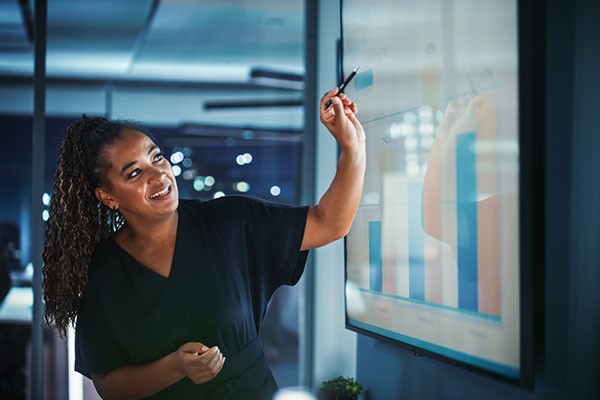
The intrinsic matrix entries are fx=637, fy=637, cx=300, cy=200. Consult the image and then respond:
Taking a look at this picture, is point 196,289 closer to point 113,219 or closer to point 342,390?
point 113,219

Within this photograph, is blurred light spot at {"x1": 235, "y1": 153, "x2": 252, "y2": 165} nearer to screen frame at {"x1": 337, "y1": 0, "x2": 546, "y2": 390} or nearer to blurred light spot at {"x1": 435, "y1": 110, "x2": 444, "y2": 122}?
blurred light spot at {"x1": 435, "y1": 110, "x2": 444, "y2": 122}

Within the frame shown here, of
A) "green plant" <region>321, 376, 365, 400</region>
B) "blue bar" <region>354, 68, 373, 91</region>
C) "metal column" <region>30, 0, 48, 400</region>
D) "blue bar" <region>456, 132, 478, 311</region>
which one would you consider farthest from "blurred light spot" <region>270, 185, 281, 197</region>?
"blue bar" <region>456, 132, 478, 311</region>

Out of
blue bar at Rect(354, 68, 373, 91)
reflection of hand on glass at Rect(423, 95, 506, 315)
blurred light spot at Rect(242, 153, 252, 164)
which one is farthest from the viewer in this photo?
blurred light spot at Rect(242, 153, 252, 164)

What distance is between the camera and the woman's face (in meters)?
1.69

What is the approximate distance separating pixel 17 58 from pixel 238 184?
232 centimetres

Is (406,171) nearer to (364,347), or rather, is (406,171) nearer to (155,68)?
(364,347)

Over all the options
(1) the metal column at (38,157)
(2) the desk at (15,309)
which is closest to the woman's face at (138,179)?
(1) the metal column at (38,157)

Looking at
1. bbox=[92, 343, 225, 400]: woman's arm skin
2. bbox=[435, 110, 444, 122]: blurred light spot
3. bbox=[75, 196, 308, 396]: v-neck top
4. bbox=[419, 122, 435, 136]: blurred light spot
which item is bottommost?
bbox=[92, 343, 225, 400]: woman's arm skin

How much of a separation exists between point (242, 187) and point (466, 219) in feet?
14.8

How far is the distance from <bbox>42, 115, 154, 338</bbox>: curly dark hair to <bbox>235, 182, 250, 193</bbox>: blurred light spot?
389 centimetres

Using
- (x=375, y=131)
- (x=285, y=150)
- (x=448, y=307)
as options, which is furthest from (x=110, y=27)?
(x=448, y=307)

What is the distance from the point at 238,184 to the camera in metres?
5.95

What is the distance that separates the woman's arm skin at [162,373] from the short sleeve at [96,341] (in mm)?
27

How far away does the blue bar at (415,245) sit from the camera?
1637mm
